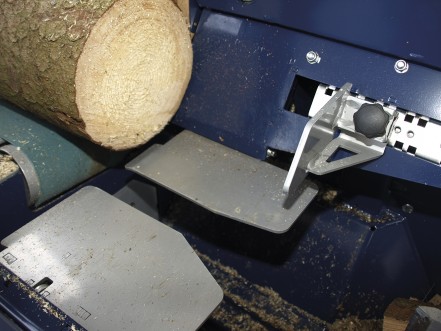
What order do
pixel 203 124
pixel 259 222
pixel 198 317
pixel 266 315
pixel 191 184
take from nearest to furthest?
pixel 198 317
pixel 259 222
pixel 191 184
pixel 203 124
pixel 266 315

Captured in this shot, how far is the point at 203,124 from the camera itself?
1.31 metres

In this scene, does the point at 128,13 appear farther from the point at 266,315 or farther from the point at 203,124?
the point at 266,315

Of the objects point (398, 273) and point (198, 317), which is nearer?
point (198, 317)

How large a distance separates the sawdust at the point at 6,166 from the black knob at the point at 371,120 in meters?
0.95

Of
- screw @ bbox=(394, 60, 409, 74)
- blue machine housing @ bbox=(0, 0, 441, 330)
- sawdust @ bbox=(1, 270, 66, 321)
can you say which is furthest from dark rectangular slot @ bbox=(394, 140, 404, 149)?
sawdust @ bbox=(1, 270, 66, 321)

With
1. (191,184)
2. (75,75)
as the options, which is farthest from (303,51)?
(75,75)

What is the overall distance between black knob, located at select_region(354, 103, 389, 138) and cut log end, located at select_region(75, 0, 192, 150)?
22.1 inches

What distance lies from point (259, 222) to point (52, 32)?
0.72 metres

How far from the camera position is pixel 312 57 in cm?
110

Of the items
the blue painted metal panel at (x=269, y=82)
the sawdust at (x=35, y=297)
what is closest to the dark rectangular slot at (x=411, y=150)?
the blue painted metal panel at (x=269, y=82)

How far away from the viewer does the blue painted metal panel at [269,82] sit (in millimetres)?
994

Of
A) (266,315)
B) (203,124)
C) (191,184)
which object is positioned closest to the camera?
(191,184)

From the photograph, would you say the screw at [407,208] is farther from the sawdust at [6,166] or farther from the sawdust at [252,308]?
the sawdust at [6,166]

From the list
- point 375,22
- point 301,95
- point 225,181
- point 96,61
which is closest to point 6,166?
point 96,61
